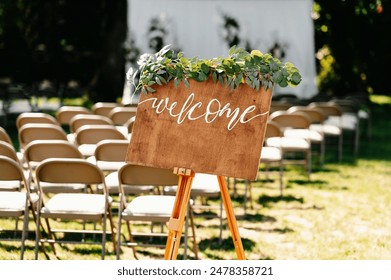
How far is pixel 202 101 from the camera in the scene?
4.38 meters

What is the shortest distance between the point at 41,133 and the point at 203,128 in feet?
12.3

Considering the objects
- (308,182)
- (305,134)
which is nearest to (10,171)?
(308,182)

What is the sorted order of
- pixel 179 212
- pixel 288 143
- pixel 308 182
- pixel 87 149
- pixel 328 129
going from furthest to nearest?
pixel 328 129 < pixel 308 182 < pixel 288 143 < pixel 87 149 < pixel 179 212

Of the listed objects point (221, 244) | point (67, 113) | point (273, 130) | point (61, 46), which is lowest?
point (221, 244)

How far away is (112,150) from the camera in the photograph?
22.2 ft

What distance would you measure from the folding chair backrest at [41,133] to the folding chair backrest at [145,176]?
6.45 feet

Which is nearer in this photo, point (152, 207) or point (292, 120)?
point (152, 207)

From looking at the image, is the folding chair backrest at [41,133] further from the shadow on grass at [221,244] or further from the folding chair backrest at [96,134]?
the shadow on grass at [221,244]

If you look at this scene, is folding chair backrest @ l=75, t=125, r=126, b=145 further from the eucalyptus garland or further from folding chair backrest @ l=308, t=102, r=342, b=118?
folding chair backrest @ l=308, t=102, r=342, b=118

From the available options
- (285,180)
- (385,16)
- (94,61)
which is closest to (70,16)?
(94,61)

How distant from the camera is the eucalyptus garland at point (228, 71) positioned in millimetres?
4312

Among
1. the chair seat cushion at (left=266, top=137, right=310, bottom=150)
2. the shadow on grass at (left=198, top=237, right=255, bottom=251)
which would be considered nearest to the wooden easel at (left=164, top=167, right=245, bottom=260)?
the shadow on grass at (left=198, top=237, right=255, bottom=251)

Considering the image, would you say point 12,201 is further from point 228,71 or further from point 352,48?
point 352,48

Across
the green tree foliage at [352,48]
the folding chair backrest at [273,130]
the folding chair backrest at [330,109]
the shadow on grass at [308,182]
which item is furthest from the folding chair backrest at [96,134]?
the green tree foliage at [352,48]
